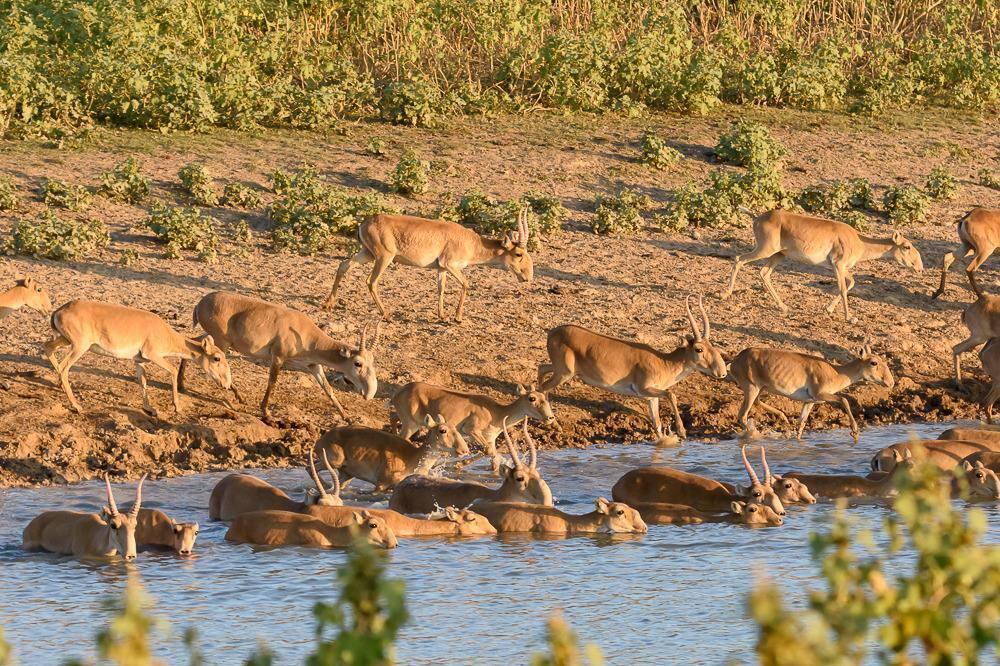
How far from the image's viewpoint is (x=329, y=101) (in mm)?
18344

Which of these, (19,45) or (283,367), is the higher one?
(19,45)

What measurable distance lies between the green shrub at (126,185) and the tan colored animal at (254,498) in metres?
5.63

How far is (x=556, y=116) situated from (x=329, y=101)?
2756mm

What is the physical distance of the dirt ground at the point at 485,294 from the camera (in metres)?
12.6

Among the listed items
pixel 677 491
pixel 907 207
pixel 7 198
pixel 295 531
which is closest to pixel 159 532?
pixel 295 531

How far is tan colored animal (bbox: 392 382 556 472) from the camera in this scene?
12320 millimetres

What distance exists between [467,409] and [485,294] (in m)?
3.33

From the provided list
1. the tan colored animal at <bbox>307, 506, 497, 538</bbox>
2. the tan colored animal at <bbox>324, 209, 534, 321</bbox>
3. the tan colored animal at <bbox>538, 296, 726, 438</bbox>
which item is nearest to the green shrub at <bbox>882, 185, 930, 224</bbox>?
the tan colored animal at <bbox>324, 209, 534, 321</bbox>

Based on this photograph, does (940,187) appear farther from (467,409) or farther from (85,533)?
(85,533)

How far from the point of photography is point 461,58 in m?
20.4

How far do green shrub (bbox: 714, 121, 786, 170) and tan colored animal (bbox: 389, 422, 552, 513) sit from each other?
297 inches

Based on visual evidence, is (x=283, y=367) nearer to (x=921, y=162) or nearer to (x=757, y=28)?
(x=921, y=162)

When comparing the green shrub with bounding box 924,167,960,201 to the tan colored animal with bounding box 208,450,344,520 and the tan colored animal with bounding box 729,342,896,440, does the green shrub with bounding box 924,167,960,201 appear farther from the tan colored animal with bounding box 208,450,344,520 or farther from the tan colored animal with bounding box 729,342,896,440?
the tan colored animal with bounding box 208,450,344,520

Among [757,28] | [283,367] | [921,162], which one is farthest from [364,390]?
[757,28]
